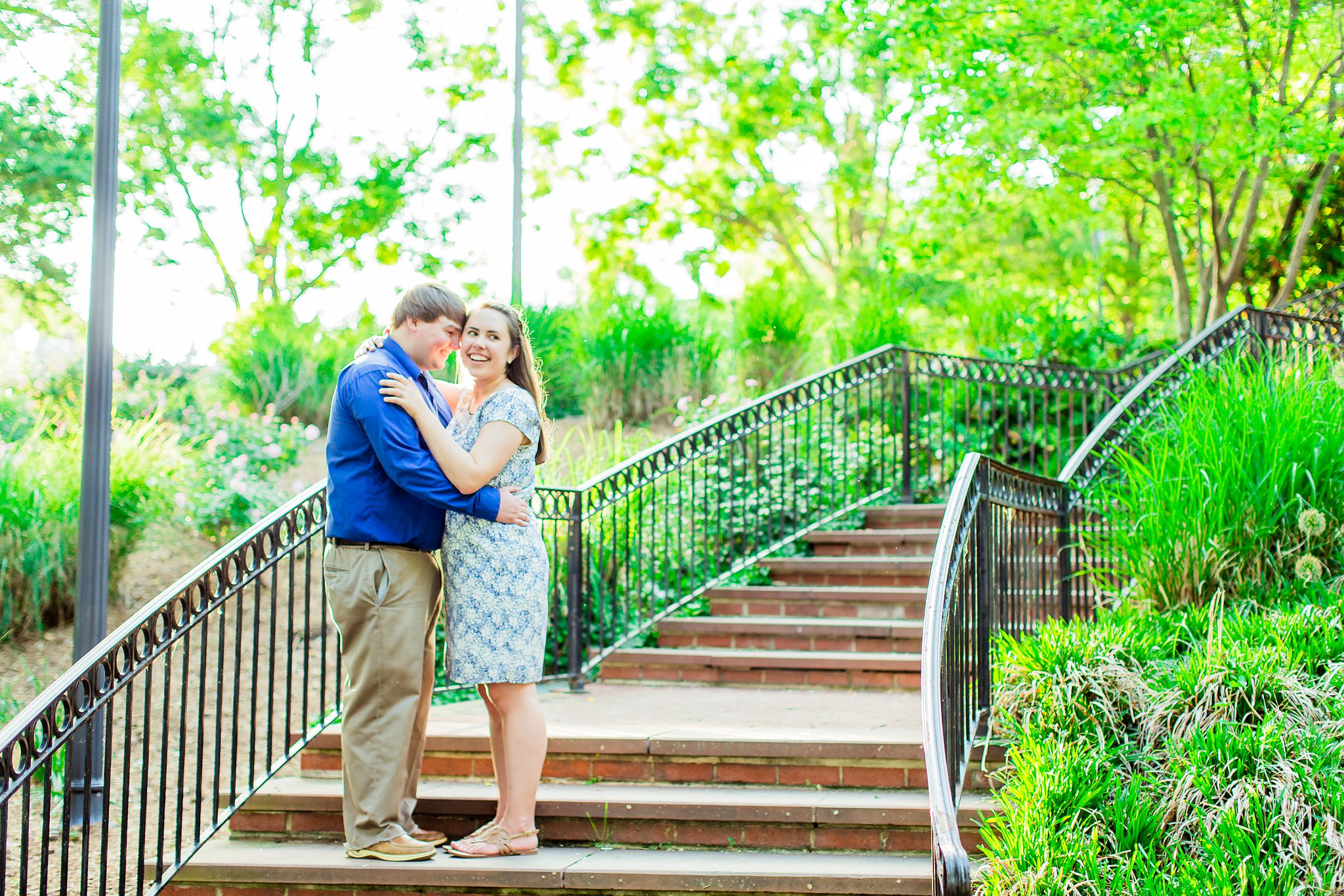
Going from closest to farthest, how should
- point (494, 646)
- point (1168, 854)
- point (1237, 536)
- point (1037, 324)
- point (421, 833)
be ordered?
point (1168, 854), point (494, 646), point (421, 833), point (1237, 536), point (1037, 324)

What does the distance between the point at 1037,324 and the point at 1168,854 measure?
8230mm

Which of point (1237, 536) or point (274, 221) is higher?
point (274, 221)

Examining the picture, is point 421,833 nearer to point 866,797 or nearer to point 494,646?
point 494,646

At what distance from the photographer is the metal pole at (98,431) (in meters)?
5.09

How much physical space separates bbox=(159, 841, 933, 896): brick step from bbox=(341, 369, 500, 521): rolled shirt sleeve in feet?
4.09

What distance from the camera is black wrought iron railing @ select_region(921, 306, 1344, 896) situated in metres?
3.25

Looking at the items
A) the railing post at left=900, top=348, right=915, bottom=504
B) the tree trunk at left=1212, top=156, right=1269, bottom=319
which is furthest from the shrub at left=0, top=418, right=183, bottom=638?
the tree trunk at left=1212, top=156, right=1269, bottom=319

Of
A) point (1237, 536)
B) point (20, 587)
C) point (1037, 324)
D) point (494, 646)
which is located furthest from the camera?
point (1037, 324)

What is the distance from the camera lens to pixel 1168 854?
3.53 metres

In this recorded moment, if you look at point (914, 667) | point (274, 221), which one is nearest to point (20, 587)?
point (914, 667)

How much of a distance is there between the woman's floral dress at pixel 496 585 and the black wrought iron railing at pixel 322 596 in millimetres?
640

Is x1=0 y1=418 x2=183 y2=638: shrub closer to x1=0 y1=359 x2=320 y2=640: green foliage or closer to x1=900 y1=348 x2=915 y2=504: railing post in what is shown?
x1=0 y1=359 x2=320 y2=640: green foliage

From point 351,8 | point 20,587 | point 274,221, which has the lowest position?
point 20,587

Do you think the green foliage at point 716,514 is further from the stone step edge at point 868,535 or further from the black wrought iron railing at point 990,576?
the black wrought iron railing at point 990,576
